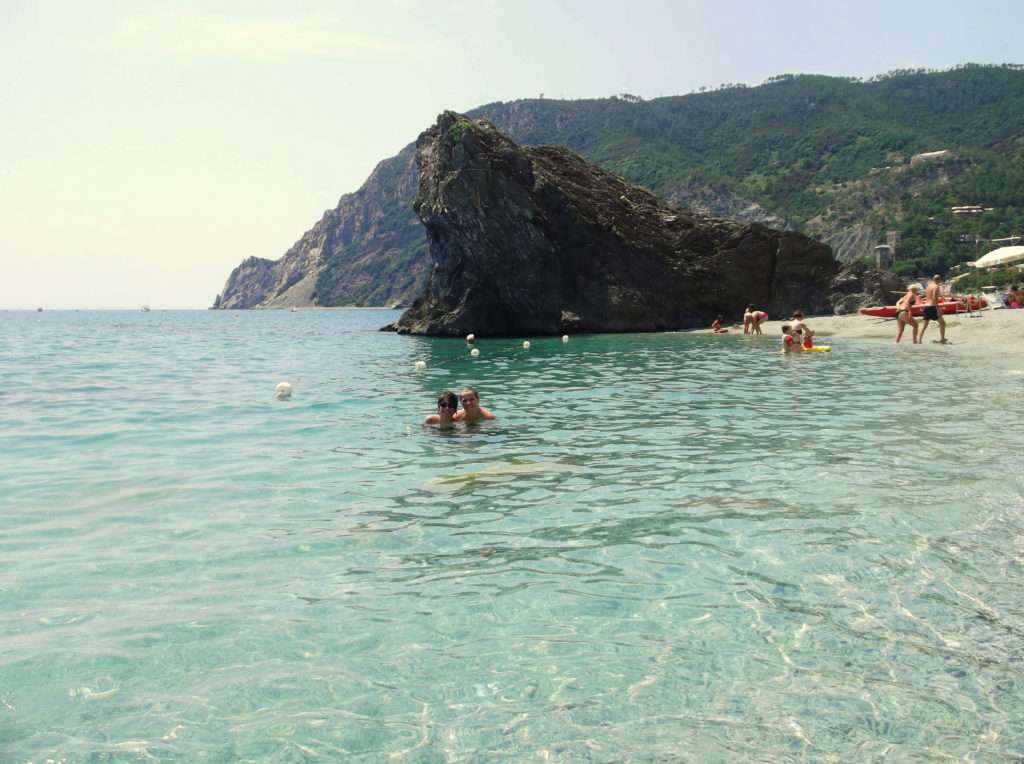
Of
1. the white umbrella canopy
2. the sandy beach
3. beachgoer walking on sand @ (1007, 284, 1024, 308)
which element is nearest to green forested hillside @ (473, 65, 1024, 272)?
the white umbrella canopy

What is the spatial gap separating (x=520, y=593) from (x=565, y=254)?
1913 inches

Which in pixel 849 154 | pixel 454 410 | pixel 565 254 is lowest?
pixel 454 410

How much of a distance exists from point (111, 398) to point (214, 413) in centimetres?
467

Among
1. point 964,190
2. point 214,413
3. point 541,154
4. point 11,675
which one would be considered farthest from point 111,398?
point 964,190

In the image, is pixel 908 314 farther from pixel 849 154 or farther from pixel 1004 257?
pixel 849 154

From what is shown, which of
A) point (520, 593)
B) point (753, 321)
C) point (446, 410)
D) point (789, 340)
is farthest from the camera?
point (753, 321)

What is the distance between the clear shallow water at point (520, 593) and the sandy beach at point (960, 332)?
50.0 feet

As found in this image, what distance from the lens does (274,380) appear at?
2358 cm

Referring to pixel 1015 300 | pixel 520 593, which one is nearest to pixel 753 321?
pixel 1015 300

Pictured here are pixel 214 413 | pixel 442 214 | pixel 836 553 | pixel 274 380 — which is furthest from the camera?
pixel 442 214

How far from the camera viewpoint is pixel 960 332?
32156 millimetres

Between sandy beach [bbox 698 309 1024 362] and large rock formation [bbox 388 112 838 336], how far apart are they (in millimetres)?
8819

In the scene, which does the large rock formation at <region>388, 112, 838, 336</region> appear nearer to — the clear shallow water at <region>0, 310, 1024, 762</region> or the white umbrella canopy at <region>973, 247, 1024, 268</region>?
the white umbrella canopy at <region>973, 247, 1024, 268</region>

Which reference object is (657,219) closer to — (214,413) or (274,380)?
(274,380)
